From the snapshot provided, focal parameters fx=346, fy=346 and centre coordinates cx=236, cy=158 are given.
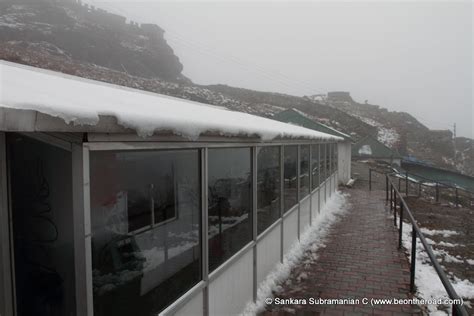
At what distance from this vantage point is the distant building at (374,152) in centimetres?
→ 2828

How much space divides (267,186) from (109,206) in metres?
3.39

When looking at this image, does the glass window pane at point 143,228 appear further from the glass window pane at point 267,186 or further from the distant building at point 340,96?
the distant building at point 340,96

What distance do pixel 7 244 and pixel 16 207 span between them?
0.68ft

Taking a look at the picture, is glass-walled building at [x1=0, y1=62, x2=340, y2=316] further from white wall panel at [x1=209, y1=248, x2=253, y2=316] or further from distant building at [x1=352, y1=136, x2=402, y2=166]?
distant building at [x1=352, y1=136, x2=402, y2=166]

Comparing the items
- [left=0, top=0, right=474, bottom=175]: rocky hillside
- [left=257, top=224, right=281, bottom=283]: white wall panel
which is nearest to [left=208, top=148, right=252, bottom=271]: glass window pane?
[left=257, top=224, right=281, bottom=283]: white wall panel

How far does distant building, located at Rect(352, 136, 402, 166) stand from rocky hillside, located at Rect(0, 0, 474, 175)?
10.8m

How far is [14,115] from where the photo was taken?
4.34 ft

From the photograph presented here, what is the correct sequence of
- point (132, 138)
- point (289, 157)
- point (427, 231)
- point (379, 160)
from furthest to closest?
1. point (379, 160)
2. point (427, 231)
3. point (289, 157)
4. point (132, 138)

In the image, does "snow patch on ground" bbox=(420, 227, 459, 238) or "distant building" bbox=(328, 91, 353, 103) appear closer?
"snow patch on ground" bbox=(420, 227, 459, 238)

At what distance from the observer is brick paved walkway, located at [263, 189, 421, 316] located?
4363 millimetres

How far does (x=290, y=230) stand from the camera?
21.1 feet

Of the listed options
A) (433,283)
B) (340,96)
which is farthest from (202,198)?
(340,96)

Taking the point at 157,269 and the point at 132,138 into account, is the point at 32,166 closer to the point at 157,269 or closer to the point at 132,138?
the point at 132,138

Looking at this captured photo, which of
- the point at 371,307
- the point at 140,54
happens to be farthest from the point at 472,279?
the point at 140,54
